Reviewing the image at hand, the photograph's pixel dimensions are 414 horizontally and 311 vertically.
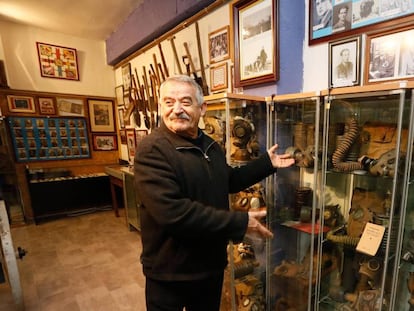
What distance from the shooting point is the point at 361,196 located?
1.23 m

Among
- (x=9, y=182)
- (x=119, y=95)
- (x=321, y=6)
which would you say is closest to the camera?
(x=321, y=6)

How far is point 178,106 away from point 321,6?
104 centimetres

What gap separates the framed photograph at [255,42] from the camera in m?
1.43

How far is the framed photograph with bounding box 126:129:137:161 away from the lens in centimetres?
369

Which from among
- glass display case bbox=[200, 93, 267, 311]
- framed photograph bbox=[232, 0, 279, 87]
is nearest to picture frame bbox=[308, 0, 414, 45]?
framed photograph bbox=[232, 0, 279, 87]

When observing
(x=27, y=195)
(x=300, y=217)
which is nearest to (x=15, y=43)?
(x=27, y=195)

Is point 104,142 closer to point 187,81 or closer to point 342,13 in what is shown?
point 187,81

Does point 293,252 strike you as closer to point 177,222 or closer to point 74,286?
point 177,222

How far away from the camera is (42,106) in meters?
3.56

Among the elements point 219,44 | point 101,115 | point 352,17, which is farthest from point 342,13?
point 101,115

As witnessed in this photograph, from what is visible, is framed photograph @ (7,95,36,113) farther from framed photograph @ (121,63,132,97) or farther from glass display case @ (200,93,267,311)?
glass display case @ (200,93,267,311)

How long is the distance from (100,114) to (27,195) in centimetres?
166

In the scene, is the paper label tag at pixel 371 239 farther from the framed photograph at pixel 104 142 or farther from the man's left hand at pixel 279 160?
the framed photograph at pixel 104 142

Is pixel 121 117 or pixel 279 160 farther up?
pixel 121 117
